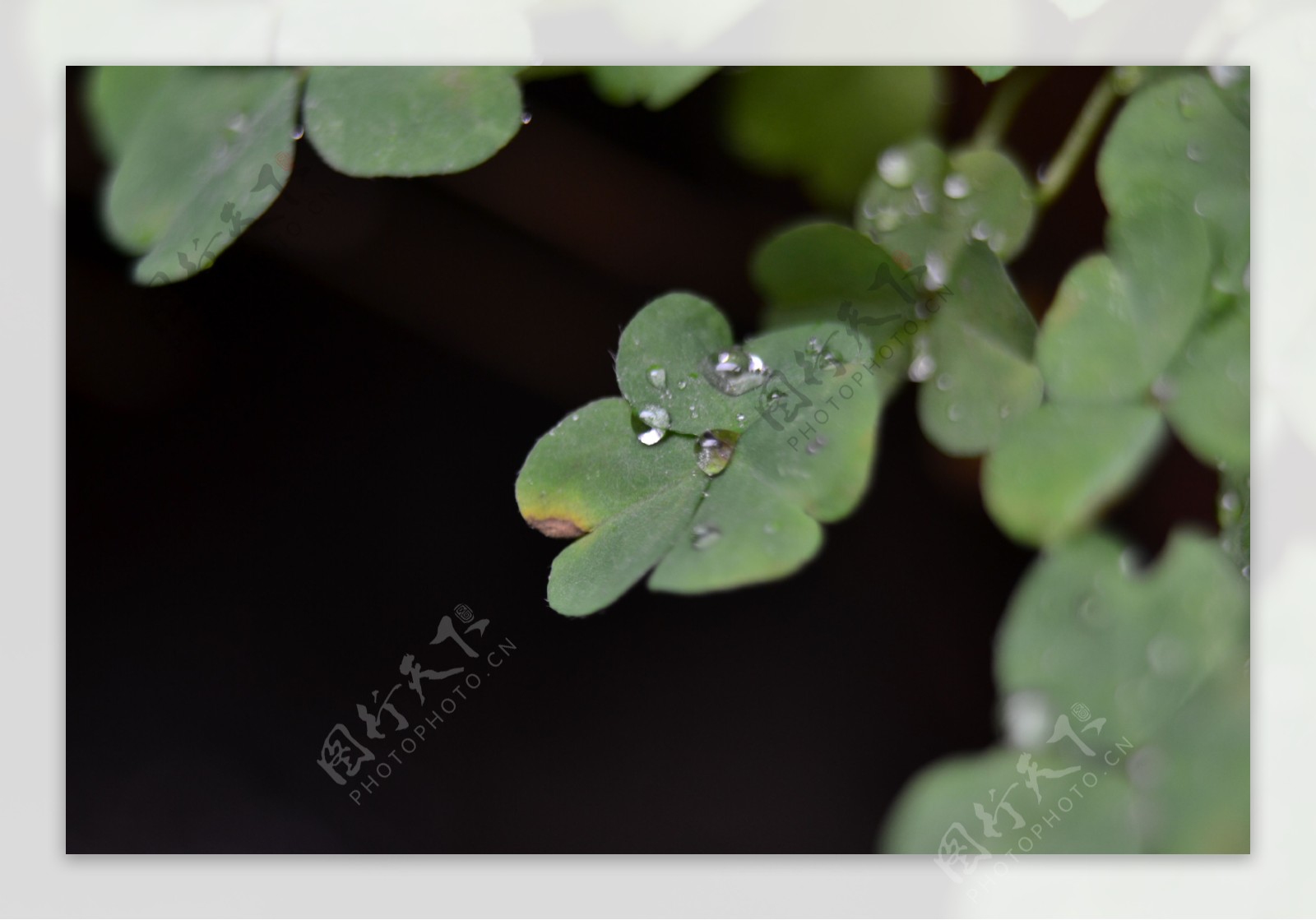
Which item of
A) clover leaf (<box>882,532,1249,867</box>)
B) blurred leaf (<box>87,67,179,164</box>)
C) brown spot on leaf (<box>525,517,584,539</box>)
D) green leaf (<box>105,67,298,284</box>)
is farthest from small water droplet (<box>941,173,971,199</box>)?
blurred leaf (<box>87,67,179,164</box>)

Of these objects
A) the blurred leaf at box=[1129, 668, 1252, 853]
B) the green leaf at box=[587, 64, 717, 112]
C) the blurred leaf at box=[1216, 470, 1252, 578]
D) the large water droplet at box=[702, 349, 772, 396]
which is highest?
the green leaf at box=[587, 64, 717, 112]

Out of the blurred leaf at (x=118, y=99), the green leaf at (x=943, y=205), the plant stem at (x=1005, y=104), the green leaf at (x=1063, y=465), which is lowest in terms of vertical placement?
the green leaf at (x=1063, y=465)

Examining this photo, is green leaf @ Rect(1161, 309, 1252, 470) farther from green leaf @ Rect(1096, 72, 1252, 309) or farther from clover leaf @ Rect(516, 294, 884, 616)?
clover leaf @ Rect(516, 294, 884, 616)

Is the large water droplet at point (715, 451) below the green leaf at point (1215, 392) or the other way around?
the other way around

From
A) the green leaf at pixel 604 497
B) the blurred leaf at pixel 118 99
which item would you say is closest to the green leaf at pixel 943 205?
the green leaf at pixel 604 497

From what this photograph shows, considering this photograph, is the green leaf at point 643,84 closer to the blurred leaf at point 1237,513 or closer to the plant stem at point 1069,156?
the plant stem at point 1069,156

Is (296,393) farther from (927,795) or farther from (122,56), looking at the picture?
(927,795)

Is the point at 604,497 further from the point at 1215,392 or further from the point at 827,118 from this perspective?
the point at 1215,392

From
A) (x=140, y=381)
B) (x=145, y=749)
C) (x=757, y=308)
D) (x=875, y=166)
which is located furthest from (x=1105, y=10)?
(x=145, y=749)
